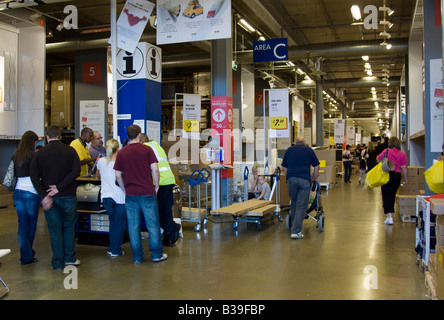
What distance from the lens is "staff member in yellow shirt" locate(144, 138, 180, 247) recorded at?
6156 millimetres

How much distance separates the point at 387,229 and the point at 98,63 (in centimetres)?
1072

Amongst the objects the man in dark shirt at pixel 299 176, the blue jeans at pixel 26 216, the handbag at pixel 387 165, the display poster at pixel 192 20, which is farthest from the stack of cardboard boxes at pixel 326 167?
the blue jeans at pixel 26 216

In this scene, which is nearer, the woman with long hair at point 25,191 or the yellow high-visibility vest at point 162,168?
the woman with long hair at point 25,191

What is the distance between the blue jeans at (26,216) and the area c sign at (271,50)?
7763 millimetres

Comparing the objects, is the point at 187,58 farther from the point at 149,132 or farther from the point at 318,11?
the point at 149,132

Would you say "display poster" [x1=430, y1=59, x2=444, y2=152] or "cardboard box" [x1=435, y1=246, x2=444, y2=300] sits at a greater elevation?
"display poster" [x1=430, y1=59, x2=444, y2=152]

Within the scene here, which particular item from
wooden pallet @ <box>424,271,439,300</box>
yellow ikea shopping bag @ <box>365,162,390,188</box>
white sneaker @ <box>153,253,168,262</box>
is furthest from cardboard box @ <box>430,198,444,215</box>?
yellow ikea shopping bag @ <box>365,162,390,188</box>

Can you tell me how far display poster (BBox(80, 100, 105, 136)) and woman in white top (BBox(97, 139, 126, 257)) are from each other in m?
8.59

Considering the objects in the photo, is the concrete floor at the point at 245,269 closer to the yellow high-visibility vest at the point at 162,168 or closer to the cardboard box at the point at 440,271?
the cardboard box at the point at 440,271

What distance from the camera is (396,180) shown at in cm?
835

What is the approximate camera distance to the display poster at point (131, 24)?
279 inches

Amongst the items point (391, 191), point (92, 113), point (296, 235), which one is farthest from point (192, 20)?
point (92, 113)

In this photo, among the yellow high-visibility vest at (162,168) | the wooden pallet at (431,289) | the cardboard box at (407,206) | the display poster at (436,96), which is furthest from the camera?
the cardboard box at (407,206)

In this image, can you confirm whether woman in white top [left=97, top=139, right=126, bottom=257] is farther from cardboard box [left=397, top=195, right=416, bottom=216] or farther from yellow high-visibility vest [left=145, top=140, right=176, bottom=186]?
cardboard box [left=397, top=195, right=416, bottom=216]
